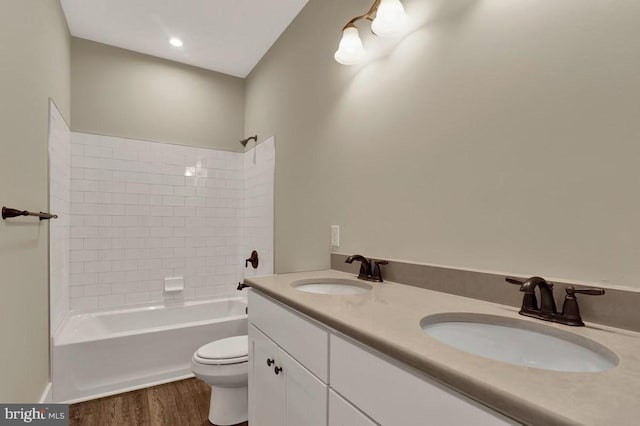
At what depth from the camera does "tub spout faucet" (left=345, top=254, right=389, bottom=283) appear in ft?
4.57

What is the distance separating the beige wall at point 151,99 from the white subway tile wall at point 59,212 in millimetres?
345

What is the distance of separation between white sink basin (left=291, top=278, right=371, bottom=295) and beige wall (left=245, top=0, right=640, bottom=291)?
0.20 metres

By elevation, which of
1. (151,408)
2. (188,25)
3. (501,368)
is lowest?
(151,408)

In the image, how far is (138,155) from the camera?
2838 mm

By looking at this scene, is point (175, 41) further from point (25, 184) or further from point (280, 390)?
point (280, 390)

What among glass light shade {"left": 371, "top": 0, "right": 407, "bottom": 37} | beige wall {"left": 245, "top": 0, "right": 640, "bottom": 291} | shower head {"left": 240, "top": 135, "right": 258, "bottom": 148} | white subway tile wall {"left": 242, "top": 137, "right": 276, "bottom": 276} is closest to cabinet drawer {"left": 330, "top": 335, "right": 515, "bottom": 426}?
beige wall {"left": 245, "top": 0, "right": 640, "bottom": 291}

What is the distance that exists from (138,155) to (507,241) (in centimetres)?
301

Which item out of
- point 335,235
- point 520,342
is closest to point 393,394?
point 520,342

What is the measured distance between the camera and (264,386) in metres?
1.29

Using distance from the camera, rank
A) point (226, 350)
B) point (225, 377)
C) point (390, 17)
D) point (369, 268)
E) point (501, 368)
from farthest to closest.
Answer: point (226, 350), point (225, 377), point (369, 268), point (390, 17), point (501, 368)

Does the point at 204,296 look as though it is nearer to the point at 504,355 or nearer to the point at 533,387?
the point at 504,355

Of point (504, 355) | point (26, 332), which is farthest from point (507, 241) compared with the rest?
point (26, 332)

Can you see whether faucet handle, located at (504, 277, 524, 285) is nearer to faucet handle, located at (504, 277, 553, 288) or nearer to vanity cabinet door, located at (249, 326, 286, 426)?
faucet handle, located at (504, 277, 553, 288)

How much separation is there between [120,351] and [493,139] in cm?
262
